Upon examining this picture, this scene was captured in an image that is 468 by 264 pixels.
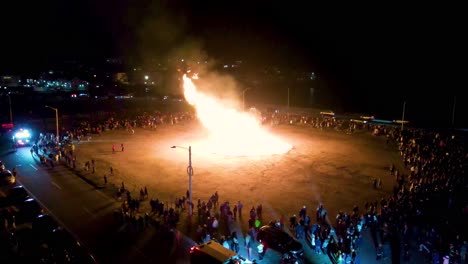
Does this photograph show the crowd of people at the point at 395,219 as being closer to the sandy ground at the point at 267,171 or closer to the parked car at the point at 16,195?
the sandy ground at the point at 267,171

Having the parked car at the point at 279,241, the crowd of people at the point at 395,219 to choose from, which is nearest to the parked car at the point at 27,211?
the crowd of people at the point at 395,219

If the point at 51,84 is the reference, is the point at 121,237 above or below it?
below

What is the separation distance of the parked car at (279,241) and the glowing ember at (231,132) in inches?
900

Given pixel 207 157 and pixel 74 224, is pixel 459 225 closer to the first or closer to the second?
pixel 74 224

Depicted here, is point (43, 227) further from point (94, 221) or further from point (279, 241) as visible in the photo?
point (279, 241)

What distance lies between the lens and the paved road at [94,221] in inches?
746

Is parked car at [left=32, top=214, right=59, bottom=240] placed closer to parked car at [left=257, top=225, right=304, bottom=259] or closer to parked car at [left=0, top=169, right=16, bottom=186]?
parked car at [left=0, top=169, right=16, bottom=186]

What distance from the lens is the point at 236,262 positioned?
1493 centimetres

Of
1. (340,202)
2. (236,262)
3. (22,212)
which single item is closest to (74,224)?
(22,212)

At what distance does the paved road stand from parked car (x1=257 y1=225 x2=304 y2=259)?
4118 mm

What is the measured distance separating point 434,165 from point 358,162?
862 centimetres

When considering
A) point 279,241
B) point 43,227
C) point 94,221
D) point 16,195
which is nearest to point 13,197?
point 16,195

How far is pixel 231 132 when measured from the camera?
57.1m

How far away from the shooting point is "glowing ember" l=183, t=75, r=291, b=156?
147 feet
